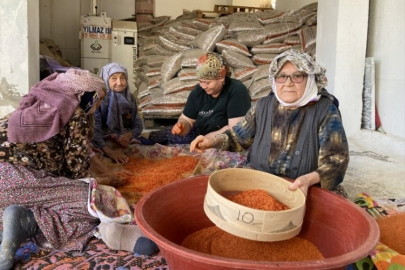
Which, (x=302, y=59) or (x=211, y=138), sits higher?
(x=302, y=59)

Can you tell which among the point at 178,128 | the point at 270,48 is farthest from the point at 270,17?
the point at 178,128

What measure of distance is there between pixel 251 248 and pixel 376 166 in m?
2.29

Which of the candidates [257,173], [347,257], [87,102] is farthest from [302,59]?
[87,102]

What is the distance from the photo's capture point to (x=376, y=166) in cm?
340

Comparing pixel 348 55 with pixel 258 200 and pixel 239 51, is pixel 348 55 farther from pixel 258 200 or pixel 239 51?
pixel 258 200

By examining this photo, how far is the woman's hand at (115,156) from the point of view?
316 cm

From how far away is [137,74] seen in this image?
733 cm

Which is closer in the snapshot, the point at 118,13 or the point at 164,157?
the point at 164,157

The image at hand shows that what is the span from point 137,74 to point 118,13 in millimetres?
2313

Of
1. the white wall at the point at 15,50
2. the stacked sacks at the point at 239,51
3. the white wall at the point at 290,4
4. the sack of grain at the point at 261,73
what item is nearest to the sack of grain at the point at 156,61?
the stacked sacks at the point at 239,51

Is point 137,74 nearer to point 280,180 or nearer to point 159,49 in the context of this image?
point 159,49

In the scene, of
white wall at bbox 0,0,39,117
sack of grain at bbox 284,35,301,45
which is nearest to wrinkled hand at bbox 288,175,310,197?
white wall at bbox 0,0,39,117

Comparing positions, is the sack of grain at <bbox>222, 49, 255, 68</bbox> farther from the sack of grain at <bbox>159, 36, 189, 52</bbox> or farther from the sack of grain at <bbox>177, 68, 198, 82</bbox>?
the sack of grain at <bbox>159, 36, 189, 52</bbox>

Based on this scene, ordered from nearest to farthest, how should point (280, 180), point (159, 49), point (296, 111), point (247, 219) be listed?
point (247, 219) → point (280, 180) → point (296, 111) → point (159, 49)
